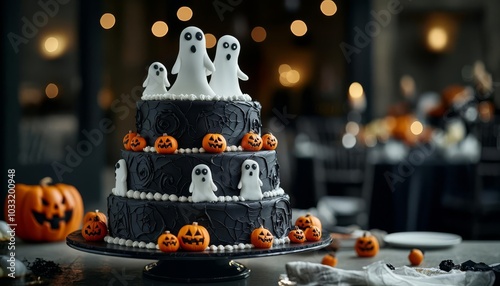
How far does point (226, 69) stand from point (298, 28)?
983 cm

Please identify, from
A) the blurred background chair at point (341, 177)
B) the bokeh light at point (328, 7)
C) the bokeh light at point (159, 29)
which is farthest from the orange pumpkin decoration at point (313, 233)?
the bokeh light at point (159, 29)

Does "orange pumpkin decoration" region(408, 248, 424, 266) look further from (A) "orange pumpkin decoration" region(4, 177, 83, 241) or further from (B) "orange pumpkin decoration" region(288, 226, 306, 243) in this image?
(A) "orange pumpkin decoration" region(4, 177, 83, 241)

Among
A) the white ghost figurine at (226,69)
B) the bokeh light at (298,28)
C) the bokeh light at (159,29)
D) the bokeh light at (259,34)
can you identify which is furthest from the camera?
the bokeh light at (259,34)

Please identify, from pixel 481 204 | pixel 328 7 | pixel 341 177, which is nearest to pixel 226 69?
pixel 481 204

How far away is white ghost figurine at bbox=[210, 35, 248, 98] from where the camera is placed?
3205mm

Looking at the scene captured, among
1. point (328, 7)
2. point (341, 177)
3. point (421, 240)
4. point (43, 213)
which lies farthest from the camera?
point (328, 7)

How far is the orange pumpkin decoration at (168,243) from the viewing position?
2.84 meters

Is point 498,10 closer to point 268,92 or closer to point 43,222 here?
point 268,92

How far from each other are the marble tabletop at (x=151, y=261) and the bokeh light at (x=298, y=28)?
9.05 m

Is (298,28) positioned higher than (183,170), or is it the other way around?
(298,28)

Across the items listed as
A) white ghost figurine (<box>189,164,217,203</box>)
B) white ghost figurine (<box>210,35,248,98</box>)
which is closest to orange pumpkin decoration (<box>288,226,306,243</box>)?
white ghost figurine (<box>189,164,217,203</box>)

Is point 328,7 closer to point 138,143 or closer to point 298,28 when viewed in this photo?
point 298,28

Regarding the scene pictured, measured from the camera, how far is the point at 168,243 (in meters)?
2.84

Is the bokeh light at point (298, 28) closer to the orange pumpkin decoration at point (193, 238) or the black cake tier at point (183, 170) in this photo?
the black cake tier at point (183, 170)
